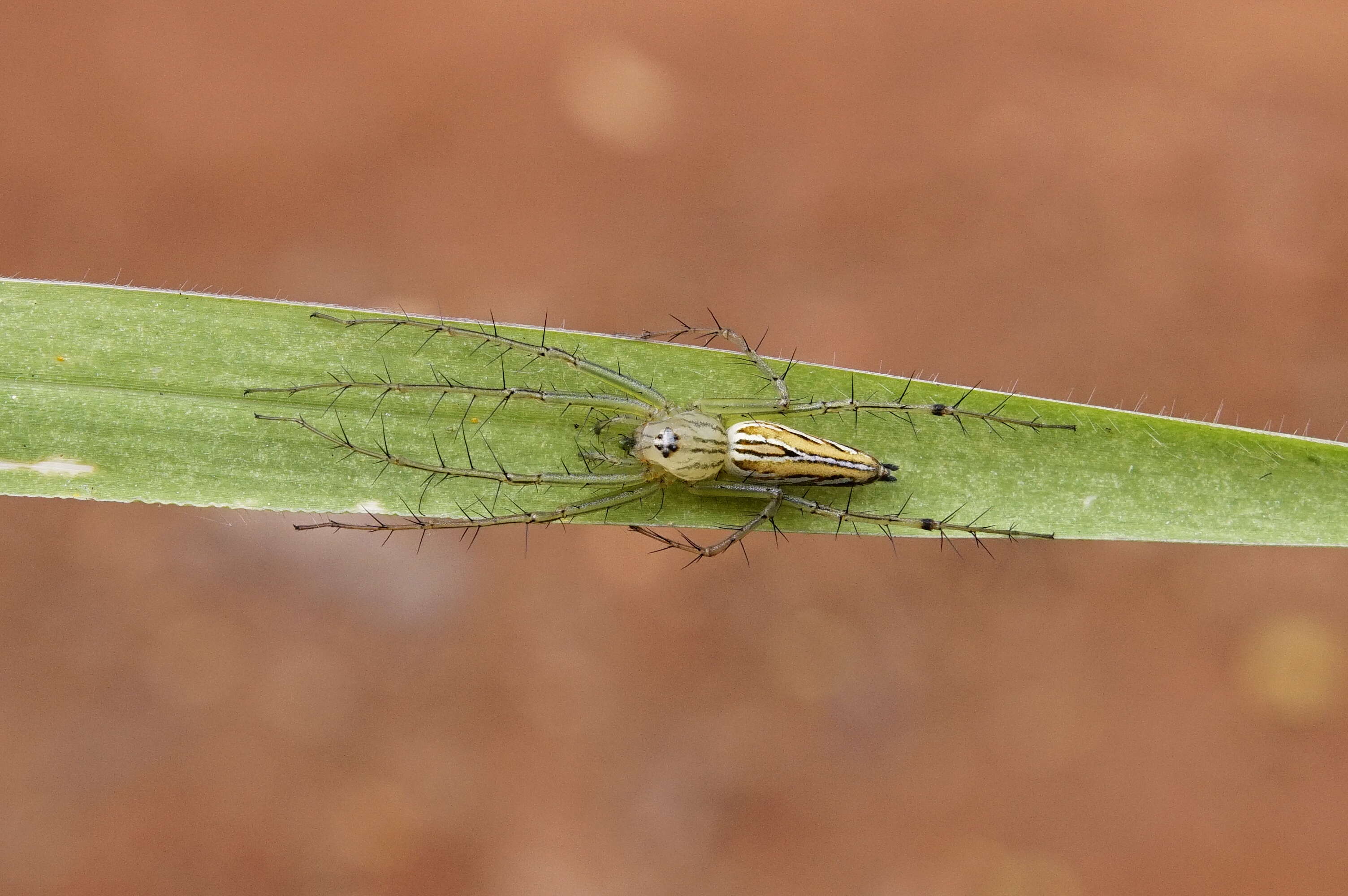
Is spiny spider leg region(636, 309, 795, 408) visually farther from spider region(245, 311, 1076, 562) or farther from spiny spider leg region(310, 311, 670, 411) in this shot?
spiny spider leg region(310, 311, 670, 411)

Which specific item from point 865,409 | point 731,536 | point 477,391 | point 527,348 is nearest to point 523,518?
point 477,391

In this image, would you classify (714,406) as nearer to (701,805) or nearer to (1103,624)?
(701,805)

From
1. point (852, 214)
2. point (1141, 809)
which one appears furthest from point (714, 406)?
point (1141, 809)

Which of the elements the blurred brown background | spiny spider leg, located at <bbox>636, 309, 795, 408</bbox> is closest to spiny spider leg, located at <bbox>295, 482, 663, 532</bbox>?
spiny spider leg, located at <bbox>636, 309, 795, 408</bbox>

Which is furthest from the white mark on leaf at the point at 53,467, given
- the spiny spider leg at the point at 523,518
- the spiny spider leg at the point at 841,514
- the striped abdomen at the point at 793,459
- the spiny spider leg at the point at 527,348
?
the striped abdomen at the point at 793,459

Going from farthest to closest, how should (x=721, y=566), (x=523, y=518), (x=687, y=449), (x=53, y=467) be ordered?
(x=721, y=566), (x=687, y=449), (x=523, y=518), (x=53, y=467)

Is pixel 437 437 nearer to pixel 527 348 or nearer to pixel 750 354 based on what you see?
pixel 527 348
